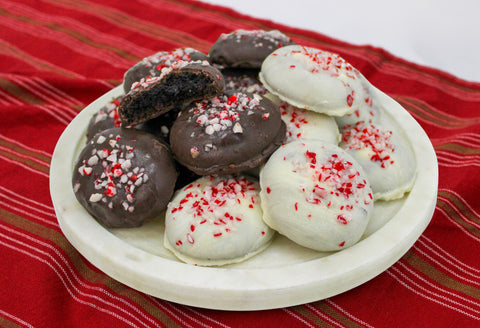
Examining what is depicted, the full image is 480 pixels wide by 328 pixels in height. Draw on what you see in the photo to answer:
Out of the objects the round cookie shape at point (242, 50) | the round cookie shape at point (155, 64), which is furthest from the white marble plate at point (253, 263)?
the round cookie shape at point (242, 50)

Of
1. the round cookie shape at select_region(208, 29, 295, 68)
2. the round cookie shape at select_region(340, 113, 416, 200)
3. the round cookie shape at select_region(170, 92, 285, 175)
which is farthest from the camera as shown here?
the round cookie shape at select_region(208, 29, 295, 68)

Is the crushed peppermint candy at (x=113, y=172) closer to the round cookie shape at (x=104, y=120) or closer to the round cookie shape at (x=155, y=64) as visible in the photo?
the round cookie shape at (x=104, y=120)

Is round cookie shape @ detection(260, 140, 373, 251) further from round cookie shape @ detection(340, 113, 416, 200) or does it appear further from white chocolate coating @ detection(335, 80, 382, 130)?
white chocolate coating @ detection(335, 80, 382, 130)

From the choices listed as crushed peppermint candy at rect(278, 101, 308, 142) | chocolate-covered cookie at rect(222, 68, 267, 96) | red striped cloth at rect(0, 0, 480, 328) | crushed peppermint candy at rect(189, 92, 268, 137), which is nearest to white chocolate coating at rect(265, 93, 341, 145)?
crushed peppermint candy at rect(278, 101, 308, 142)

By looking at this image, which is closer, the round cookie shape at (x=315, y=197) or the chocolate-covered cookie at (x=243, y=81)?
the round cookie shape at (x=315, y=197)

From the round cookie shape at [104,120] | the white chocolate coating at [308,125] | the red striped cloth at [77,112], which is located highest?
the white chocolate coating at [308,125]

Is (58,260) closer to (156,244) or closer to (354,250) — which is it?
(156,244)

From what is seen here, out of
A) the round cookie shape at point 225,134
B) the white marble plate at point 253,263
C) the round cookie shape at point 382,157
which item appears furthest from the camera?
the round cookie shape at point 382,157

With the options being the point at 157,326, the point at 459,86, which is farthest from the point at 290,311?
the point at 459,86
